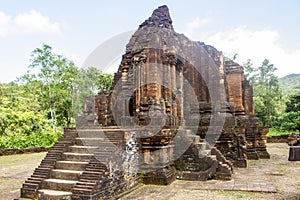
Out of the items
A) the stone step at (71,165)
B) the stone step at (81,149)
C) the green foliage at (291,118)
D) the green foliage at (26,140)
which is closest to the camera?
the stone step at (71,165)

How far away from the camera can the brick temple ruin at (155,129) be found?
5.79 m

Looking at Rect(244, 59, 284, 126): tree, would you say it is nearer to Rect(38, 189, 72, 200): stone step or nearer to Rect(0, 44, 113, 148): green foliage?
Rect(0, 44, 113, 148): green foliage

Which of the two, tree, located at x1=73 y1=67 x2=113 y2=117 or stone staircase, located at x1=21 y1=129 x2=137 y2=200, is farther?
tree, located at x1=73 y1=67 x2=113 y2=117

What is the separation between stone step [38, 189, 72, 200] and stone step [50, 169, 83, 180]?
0.39 m

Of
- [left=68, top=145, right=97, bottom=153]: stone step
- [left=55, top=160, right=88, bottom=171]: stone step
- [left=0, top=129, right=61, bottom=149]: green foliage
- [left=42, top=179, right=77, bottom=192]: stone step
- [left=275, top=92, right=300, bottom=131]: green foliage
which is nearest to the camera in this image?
[left=42, top=179, right=77, bottom=192]: stone step

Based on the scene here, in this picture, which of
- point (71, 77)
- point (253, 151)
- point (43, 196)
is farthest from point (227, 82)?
point (71, 77)

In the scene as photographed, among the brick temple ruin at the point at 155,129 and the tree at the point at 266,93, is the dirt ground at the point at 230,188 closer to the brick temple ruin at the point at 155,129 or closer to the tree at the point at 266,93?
the brick temple ruin at the point at 155,129

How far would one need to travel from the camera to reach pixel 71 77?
84.6 feet

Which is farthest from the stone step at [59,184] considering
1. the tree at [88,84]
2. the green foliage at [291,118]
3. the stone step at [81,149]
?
→ the green foliage at [291,118]

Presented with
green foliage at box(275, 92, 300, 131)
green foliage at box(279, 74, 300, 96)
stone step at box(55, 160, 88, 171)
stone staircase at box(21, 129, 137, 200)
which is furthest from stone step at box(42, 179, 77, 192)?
green foliage at box(279, 74, 300, 96)

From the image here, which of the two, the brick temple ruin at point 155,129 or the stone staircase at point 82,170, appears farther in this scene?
the brick temple ruin at point 155,129

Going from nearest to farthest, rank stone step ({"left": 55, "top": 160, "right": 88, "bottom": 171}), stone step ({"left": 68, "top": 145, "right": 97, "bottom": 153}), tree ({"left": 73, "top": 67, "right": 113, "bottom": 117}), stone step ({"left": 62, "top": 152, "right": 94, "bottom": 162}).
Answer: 1. stone step ({"left": 55, "top": 160, "right": 88, "bottom": 171})
2. stone step ({"left": 62, "top": 152, "right": 94, "bottom": 162})
3. stone step ({"left": 68, "top": 145, "right": 97, "bottom": 153})
4. tree ({"left": 73, "top": 67, "right": 113, "bottom": 117})

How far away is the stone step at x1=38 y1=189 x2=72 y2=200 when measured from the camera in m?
5.19

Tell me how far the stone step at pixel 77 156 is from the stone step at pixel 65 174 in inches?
13.8
